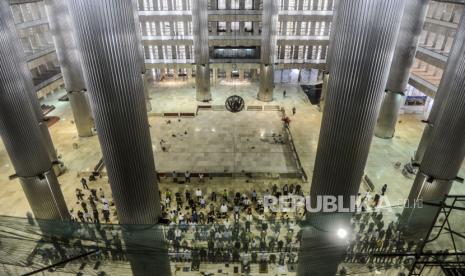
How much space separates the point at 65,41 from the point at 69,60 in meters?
1.23

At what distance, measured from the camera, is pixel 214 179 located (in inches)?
739

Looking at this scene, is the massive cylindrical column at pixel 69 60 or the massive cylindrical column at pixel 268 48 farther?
the massive cylindrical column at pixel 268 48

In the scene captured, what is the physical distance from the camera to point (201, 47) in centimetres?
2767

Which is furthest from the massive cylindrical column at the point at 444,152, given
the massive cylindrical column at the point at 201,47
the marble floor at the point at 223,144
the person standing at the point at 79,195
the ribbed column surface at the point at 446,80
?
the massive cylindrical column at the point at 201,47

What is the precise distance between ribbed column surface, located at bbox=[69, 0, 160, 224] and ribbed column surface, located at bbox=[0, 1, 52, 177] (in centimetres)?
523

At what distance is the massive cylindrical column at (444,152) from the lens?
37.5 feet

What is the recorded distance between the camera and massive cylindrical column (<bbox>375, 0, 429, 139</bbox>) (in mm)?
19453

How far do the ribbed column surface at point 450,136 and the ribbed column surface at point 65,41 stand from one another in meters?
19.3

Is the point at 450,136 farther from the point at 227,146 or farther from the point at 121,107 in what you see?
the point at 227,146

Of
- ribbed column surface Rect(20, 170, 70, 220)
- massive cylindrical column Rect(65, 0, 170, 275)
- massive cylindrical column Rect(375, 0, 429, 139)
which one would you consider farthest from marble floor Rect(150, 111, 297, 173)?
massive cylindrical column Rect(65, 0, 170, 275)

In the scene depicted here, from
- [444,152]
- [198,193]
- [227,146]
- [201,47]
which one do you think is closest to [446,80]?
[444,152]

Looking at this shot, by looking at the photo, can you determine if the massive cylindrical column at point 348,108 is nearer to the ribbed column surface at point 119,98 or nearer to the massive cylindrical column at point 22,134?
the ribbed column surface at point 119,98

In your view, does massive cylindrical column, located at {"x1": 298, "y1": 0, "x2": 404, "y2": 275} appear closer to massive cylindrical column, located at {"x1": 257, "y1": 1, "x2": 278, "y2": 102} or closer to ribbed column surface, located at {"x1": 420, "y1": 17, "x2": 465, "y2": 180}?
ribbed column surface, located at {"x1": 420, "y1": 17, "x2": 465, "y2": 180}

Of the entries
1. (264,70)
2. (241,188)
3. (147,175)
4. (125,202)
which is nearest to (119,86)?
(147,175)
